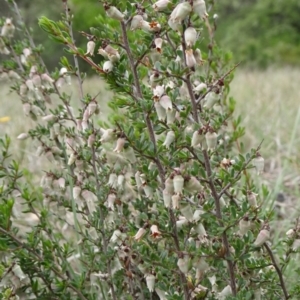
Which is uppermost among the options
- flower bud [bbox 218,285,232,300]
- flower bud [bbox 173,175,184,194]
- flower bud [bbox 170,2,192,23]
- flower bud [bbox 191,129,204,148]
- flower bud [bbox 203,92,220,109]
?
flower bud [bbox 170,2,192,23]

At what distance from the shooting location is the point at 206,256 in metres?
1.45

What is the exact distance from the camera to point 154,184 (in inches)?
58.5

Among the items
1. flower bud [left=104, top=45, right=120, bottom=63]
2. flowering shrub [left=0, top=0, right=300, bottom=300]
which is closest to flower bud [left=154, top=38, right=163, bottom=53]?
flowering shrub [left=0, top=0, right=300, bottom=300]

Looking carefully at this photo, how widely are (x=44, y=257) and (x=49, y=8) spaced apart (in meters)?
16.1

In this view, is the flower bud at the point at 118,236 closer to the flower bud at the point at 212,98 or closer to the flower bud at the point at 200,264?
the flower bud at the point at 200,264

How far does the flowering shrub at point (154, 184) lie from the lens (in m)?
1.40

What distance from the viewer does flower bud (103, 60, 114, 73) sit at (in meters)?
1.40

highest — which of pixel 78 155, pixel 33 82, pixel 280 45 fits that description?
pixel 33 82

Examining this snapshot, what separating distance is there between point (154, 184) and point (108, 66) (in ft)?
1.12

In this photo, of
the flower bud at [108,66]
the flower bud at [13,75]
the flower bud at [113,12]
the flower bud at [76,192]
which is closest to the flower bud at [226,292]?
the flower bud at [76,192]

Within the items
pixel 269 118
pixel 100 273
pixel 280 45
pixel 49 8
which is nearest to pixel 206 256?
pixel 100 273

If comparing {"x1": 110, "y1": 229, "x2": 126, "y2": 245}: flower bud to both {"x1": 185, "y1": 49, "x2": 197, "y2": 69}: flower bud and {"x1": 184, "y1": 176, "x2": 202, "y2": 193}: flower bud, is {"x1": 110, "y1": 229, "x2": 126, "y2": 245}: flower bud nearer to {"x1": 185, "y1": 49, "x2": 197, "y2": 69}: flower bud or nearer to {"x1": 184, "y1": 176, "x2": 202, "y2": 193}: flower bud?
{"x1": 184, "y1": 176, "x2": 202, "y2": 193}: flower bud

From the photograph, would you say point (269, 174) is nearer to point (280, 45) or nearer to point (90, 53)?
point (90, 53)

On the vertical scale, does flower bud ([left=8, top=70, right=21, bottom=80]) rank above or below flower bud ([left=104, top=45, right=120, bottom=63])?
below
